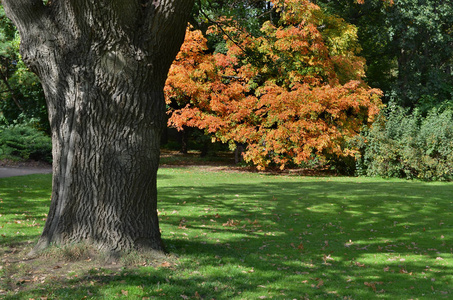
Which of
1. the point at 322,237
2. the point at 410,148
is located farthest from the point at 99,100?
the point at 410,148

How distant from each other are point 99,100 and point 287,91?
51.9 ft

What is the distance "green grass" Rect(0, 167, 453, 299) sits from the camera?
16.3 feet

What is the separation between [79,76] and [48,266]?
2.33 m

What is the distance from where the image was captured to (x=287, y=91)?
20.4 meters

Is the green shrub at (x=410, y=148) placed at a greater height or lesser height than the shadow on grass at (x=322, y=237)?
greater

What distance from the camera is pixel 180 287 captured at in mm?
4949

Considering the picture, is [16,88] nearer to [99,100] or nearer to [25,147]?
[25,147]

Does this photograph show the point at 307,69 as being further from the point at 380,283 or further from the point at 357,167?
the point at 380,283

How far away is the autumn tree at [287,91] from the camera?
63.0ft

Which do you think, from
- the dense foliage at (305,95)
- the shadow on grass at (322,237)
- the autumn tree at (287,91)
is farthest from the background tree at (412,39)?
the shadow on grass at (322,237)

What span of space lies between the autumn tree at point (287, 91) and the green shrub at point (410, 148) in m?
1.06

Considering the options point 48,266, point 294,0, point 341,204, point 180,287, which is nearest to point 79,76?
point 48,266

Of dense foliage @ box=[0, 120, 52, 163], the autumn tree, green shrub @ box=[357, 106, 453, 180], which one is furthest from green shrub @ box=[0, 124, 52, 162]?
green shrub @ box=[357, 106, 453, 180]

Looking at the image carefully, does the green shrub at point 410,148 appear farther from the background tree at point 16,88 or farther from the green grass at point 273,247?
the background tree at point 16,88
